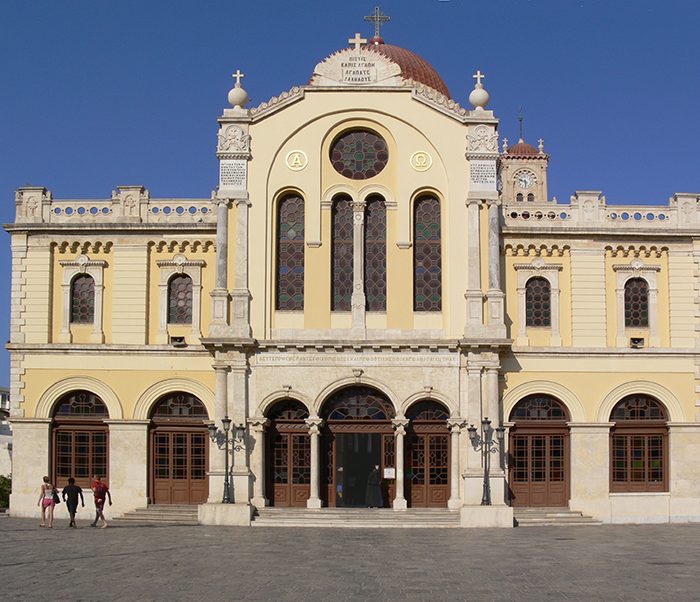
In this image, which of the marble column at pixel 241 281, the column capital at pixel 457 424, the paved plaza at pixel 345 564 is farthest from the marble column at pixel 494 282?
the marble column at pixel 241 281

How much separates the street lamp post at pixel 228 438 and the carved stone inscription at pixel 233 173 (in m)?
7.12

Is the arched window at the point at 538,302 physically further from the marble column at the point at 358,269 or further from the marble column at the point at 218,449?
the marble column at the point at 218,449

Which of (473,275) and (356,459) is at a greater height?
(473,275)

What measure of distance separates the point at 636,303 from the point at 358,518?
1114cm

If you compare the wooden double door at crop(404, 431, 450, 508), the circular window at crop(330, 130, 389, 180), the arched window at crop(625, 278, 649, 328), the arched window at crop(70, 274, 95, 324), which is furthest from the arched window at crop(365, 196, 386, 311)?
the arched window at crop(70, 274, 95, 324)

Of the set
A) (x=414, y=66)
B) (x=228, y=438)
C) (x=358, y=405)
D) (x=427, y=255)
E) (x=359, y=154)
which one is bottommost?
(x=228, y=438)

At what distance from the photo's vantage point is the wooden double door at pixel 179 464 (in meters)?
32.9

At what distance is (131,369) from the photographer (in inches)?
1304

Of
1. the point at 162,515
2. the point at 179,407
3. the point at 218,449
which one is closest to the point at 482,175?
the point at 218,449

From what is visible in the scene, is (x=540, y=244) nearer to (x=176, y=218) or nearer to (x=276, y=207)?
(x=276, y=207)

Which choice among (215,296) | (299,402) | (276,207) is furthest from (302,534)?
(276,207)

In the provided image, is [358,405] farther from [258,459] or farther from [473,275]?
[473,275]

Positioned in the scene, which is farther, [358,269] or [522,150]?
[522,150]

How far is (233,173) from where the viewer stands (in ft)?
108
